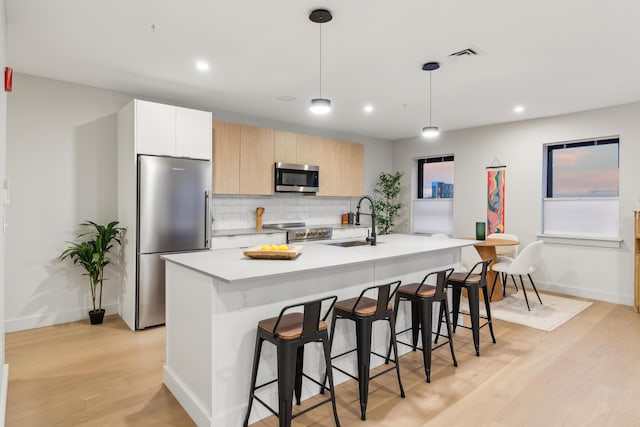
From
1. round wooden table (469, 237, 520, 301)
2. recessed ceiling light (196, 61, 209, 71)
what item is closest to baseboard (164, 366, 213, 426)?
recessed ceiling light (196, 61, 209, 71)

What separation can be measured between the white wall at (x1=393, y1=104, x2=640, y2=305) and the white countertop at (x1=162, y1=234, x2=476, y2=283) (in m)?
2.96

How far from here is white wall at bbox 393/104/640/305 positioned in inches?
185

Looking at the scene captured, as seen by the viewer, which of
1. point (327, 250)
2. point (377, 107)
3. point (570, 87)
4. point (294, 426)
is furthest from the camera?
point (377, 107)

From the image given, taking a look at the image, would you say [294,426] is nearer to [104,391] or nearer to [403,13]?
[104,391]

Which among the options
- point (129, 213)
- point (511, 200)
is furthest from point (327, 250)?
point (511, 200)

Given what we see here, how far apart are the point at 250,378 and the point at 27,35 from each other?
9.95 feet

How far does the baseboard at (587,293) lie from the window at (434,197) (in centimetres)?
170

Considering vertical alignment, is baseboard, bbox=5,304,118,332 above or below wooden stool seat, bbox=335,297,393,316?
below

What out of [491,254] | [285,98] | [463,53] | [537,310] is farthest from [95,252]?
[537,310]

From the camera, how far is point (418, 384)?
265 centimetres

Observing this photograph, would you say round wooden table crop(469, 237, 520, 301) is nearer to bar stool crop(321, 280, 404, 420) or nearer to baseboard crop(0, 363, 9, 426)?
bar stool crop(321, 280, 404, 420)

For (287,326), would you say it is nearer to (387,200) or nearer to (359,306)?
(359,306)

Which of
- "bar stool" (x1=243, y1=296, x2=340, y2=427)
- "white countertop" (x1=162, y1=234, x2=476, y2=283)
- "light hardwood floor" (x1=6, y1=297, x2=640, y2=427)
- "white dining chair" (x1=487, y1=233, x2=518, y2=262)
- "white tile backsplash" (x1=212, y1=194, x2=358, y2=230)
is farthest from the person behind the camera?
"white dining chair" (x1=487, y1=233, x2=518, y2=262)

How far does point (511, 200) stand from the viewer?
5.68 m
